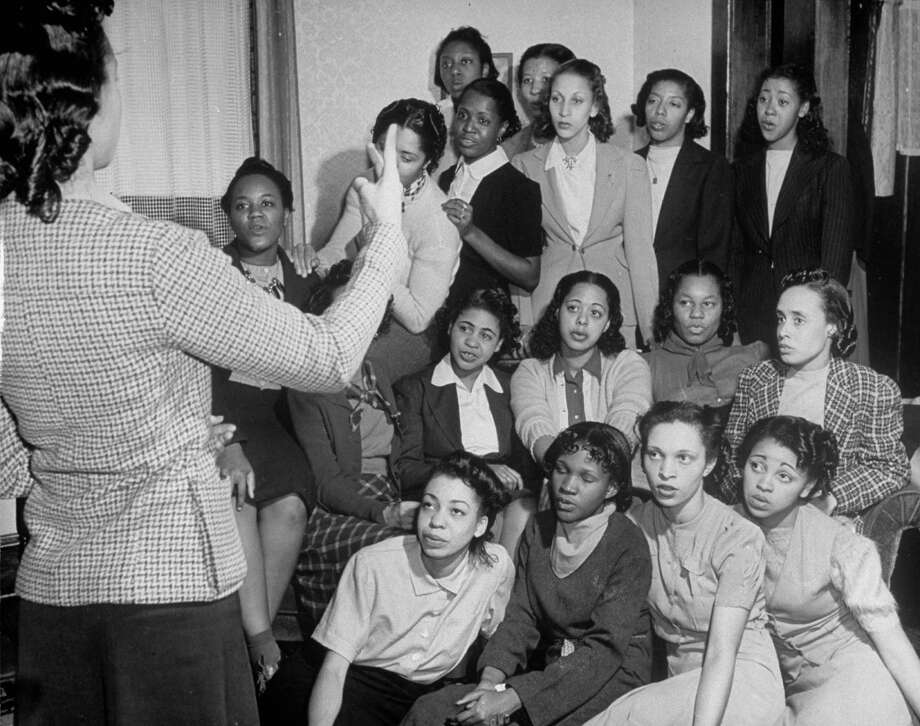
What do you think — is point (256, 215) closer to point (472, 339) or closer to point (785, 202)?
point (472, 339)

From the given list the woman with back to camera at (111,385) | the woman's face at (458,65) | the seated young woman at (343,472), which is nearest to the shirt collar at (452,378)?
the seated young woman at (343,472)

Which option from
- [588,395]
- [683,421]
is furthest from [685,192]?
[683,421]

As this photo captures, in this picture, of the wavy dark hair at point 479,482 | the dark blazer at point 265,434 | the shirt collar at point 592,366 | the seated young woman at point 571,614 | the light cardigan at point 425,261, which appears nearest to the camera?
the seated young woman at point 571,614

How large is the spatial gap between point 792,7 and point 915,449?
1298 mm

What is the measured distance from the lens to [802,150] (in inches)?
107

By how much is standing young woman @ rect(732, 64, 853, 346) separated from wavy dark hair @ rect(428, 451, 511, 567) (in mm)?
1105

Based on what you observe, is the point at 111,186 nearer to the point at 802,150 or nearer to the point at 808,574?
the point at 802,150

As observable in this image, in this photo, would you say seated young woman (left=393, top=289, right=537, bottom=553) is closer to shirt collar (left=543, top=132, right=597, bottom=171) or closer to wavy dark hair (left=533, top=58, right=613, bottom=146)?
shirt collar (left=543, top=132, right=597, bottom=171)

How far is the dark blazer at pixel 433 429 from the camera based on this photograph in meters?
2.43

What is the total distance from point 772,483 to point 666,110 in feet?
4.09

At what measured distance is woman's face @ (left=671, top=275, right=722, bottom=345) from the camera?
2574 mm

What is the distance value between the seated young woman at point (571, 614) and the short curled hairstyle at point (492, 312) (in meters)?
0.49

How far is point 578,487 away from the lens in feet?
6.68

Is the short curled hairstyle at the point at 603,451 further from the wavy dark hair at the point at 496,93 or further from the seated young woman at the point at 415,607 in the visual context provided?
the wavy dark hair at the point at 496,93
